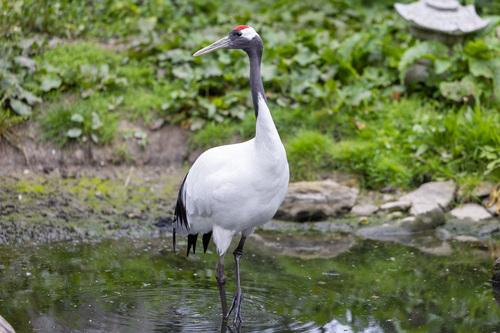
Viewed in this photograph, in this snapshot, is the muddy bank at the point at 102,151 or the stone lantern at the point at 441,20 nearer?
the muddy bank at the point at 102,151

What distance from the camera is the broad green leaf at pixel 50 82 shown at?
757cm

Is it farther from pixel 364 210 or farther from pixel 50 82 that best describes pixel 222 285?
pixel 50 82

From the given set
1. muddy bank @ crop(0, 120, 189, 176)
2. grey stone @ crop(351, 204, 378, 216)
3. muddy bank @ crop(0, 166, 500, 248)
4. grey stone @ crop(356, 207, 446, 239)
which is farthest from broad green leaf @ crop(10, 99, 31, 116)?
grey stone @ crop(356, 207, 446, 239)

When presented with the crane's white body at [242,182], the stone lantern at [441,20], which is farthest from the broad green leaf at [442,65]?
the crane's white body at [242,182]

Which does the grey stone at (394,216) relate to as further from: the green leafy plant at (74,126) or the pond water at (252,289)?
the green leafy plant at (74,126)

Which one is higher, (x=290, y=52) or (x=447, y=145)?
(x=290, y=52)

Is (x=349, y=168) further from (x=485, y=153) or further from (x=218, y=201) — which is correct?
(x=218, y=201)

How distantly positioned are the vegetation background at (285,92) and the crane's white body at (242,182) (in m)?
2.87

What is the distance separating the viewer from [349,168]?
24.0 feet

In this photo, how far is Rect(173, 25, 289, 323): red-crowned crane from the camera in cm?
414

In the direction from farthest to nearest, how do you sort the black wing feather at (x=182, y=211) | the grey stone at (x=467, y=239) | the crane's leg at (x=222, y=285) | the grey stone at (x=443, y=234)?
the grey stone at (x=443, y=234) < the grey stone at (x=467, y=239) < the black wing feather at (x=182, y=211) < the crane's leg at (x=222, y=285)

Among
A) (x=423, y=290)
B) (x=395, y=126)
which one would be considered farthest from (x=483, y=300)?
(x=395, y=126)

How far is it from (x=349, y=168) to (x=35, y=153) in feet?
12.1

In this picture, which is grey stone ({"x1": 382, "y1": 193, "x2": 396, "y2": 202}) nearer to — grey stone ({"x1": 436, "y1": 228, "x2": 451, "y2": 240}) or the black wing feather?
grey stone ({"x1": 436, "y1": 228, "x2": 451, "y2": 240})
